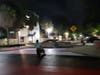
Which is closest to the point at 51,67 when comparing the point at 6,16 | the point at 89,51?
the point at 89,51

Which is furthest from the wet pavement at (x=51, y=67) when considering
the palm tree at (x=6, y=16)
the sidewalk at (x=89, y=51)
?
the palm tree at (x=6, y=16)

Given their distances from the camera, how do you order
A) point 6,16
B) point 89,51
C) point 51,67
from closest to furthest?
1. point 51,67
2. point 89,51
3. point 6,16

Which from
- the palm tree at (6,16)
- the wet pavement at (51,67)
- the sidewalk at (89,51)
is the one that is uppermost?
the palm tree at (6,16)

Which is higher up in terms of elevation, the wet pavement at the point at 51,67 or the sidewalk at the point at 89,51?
the sidewalk at the point at 89,51

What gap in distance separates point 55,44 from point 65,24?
7743cm

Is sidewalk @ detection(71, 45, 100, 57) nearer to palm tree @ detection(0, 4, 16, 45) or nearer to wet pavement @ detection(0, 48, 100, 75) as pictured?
wet pavement @ detection(0, 48, 100, 75)

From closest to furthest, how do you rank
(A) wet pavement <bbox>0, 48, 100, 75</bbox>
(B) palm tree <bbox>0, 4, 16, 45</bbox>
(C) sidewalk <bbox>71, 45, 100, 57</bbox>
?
(A) wet pavement <bbox>0, 48, 100, 75</bbox> < (C) sidewalk <bbox>71, 45, 100, 57</bbox> < (B) palm tree <bbox>0, 4, 16, 45</bbox>

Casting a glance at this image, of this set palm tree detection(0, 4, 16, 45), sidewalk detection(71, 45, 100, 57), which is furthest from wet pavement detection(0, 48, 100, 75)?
palm tree detection(0, 4, 16, 45)

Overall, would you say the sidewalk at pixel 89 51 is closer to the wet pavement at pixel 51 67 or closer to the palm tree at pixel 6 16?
the wet pavement at pixel 51 67

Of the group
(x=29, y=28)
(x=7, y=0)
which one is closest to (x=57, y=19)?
(x=29, y=28)

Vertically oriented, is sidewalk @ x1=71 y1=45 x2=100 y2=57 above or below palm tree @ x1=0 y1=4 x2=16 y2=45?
below

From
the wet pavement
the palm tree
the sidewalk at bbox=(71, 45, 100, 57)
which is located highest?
the palm tree

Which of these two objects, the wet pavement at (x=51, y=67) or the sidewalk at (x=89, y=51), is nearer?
the wet pavement at (x=51, y=67)

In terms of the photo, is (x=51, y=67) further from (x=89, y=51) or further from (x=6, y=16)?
(x=6, y=16)
